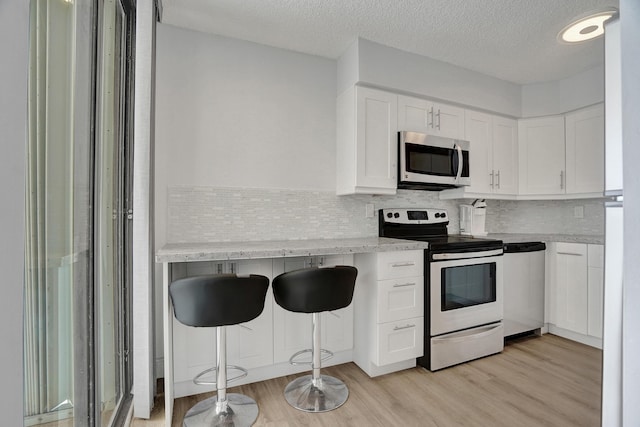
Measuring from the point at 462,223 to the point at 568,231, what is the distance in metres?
1.21

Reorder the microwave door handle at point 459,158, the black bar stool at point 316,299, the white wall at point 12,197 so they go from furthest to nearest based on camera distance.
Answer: the microwave door handle at point 459,158 < the black bar stool at point 316,299 < the white wall at point 12,197

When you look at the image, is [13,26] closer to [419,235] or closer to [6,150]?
[6,150]

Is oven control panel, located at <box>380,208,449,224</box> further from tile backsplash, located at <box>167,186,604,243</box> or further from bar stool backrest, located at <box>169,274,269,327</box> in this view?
bar stool backrest, located at <box>169,274,269,327</box>

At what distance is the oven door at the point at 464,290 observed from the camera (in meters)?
2.23

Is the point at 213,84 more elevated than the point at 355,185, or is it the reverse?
the point at 213,84

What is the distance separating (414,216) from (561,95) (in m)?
2.08

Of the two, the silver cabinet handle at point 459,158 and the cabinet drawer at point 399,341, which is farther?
the silver cabinet handle at point 459,158

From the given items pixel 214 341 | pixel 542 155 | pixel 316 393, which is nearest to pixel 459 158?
pixel 542 155

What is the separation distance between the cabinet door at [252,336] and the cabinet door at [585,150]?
10.3 feet

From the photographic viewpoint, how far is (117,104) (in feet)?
5.30

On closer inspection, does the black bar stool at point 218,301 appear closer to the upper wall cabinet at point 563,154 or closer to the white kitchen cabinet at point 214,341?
the white kitchen cabinet at point 214,341

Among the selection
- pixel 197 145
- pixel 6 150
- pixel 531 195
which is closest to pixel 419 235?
pixel 531 195

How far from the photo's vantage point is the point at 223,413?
1.69m

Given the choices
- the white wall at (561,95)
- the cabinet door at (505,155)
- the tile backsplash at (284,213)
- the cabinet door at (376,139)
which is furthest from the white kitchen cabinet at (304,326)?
the white wall at (561,95)
